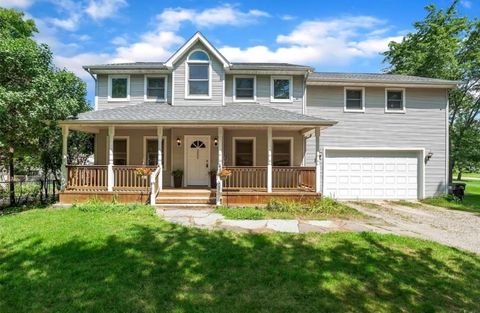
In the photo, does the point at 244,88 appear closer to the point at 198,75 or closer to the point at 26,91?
the point at 198,75

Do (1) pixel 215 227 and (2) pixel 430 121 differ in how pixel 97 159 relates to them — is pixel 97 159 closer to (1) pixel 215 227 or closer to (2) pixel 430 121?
(1) pixel 215 227

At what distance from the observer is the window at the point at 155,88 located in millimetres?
15406

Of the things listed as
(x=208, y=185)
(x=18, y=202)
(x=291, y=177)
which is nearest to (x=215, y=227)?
(x=291, y=177)

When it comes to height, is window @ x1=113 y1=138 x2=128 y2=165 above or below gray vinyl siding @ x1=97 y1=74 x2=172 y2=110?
below

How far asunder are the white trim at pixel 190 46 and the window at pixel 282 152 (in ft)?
13.7

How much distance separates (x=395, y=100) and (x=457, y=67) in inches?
317

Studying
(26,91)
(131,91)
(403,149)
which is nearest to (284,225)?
(26,91)

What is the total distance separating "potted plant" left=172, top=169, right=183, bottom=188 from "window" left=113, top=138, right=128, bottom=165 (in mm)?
2468

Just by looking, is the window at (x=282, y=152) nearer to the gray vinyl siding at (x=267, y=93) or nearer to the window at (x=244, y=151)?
the window at (x=244, y=151)

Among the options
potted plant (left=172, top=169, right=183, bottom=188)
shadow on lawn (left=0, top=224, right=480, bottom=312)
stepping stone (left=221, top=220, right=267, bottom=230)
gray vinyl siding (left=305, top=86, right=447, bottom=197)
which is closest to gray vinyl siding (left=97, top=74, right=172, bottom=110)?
potted plant (left=172, top=169, right=183, bottom=188)

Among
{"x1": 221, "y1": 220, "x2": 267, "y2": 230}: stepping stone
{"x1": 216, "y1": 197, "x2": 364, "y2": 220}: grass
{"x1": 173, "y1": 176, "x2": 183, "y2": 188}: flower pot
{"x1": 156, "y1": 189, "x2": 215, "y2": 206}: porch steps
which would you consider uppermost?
{"x1": 173, "y1": 176, "x2": 183, "y2": 188}: flower pot

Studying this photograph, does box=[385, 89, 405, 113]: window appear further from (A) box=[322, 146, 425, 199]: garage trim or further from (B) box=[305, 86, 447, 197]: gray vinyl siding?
(A) box=[322, 146, 425, 199]: garage trim

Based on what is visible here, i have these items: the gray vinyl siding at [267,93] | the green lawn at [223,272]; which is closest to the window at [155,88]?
the gray vinyl siding at [267,93]

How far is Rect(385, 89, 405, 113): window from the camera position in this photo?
52.7 ft
